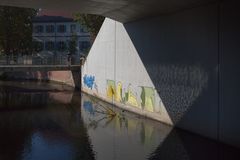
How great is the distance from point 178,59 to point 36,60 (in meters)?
33.7

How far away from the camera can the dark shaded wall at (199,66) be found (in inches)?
816

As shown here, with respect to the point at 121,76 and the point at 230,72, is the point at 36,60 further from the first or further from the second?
the point at 230,72

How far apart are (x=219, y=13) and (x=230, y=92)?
13.7 feet

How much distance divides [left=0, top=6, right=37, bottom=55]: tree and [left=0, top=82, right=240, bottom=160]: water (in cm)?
3612

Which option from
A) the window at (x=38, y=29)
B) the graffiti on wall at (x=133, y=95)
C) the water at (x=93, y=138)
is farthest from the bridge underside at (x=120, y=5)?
the window at (x=38, y=29)

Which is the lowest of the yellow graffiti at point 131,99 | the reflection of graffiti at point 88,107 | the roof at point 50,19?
the reflection of graffiti at point 88,107

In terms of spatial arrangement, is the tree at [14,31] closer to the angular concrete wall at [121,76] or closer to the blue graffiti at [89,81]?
Result: the blue graffiti at [89,81]

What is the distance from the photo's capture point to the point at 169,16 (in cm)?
2659

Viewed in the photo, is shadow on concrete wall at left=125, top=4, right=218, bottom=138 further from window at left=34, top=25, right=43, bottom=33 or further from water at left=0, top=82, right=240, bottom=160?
window at left=34, top=25, right=43, bottom=33

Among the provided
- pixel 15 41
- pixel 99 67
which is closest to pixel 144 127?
pixel 99 67

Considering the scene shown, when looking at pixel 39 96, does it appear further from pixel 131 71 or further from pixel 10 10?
pixel 10 10

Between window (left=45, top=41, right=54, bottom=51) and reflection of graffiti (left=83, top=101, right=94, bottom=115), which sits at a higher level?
window (left=45, top=41, right=54, bottom=51)

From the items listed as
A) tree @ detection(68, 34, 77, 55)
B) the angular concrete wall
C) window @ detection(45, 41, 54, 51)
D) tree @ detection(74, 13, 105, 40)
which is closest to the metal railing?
tree @ detection(74, 13, 105, 40)

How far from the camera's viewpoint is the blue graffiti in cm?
4744
